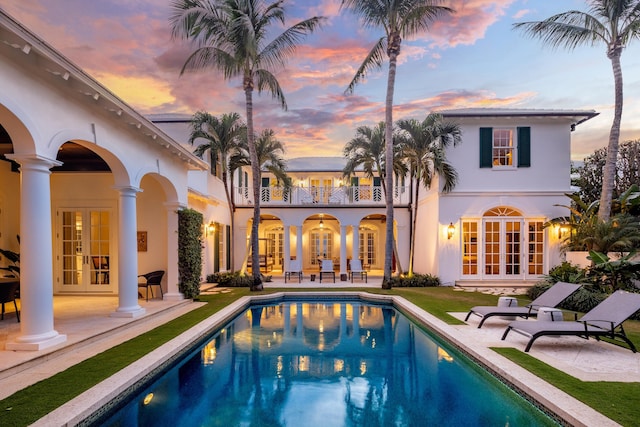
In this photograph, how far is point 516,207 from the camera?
14789mm

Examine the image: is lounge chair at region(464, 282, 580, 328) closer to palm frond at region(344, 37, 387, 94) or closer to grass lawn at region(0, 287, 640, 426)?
grass lawn at region(0, 287, 640, 426)

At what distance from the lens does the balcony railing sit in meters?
18.7

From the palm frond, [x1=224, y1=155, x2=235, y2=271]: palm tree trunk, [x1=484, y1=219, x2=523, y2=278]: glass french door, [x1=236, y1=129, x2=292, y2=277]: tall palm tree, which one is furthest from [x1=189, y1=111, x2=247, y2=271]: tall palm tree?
[x1=484, y1=219, x2=523, y2=278]: glass french door

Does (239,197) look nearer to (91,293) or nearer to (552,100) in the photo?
(91,293)

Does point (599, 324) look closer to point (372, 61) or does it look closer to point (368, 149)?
point (372, 61)

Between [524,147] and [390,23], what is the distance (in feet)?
23.9

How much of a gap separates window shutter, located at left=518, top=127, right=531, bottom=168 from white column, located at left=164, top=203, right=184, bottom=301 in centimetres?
1305

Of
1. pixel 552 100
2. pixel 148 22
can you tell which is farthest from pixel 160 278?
pixel 552 100

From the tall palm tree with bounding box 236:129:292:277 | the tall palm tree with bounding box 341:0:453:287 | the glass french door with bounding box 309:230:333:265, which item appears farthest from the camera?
the glass french door with bounding box 309:230:333:265

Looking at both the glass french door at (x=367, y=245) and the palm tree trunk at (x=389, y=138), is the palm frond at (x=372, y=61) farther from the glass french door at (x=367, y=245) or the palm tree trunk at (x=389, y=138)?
the glass french door at (x=367, y=245)

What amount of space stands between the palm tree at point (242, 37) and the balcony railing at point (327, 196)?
566cm

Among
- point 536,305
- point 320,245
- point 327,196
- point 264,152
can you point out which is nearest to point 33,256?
point 536,305

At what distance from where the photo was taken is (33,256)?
5516 mm

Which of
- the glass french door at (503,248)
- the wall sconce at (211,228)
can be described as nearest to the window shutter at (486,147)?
the glass french door at (503,248)
